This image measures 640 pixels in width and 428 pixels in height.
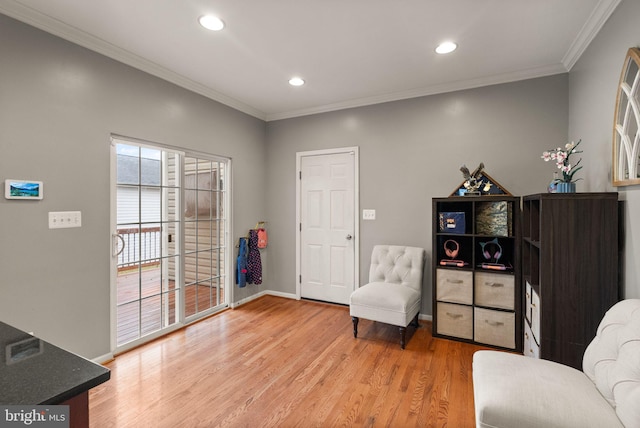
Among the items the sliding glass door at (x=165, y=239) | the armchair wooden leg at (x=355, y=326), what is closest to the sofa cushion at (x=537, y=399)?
the armchair wooden leg at (x=355, y=326)

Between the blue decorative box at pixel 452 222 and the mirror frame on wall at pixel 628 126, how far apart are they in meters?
1.25

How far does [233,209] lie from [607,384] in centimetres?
370

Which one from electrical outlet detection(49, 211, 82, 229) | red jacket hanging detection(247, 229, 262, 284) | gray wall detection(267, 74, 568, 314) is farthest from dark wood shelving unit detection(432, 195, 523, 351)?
electrical outlet detection(49, 211, 82, 229)

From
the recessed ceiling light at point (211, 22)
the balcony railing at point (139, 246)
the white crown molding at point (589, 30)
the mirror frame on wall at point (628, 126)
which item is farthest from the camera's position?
the balcony railing at point (139, 246)

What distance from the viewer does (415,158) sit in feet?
12.0

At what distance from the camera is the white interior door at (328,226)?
4.08 meters

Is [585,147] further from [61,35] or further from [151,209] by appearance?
[61,35]

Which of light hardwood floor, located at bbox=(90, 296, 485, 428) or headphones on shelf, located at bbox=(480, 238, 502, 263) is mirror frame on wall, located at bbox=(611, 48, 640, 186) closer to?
headphones on shelf, located at bbox=(480, 238, 502, 263)

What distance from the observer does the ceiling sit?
214 cm

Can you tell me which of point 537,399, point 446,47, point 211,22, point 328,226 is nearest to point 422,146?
point 446,47

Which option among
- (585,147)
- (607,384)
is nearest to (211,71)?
(585,147)

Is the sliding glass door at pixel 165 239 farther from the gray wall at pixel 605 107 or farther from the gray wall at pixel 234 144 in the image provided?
the gray wall at pixel 605 107

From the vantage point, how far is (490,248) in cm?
330

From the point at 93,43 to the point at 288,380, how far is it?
10.3 feet
